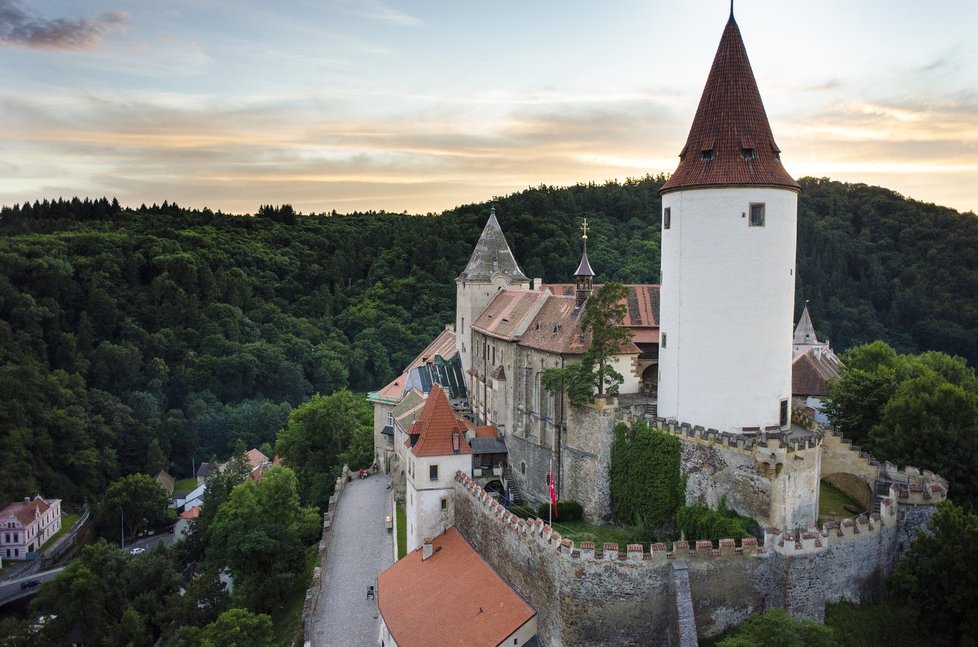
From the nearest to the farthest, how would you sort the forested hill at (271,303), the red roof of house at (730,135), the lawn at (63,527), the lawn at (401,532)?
the red roof of house at (730,135)
the lawn at (401,532)
the lawn at (63,527)
the forested hill at (271,303)

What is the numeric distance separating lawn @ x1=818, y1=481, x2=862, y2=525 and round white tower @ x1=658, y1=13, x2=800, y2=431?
3924 millimetres

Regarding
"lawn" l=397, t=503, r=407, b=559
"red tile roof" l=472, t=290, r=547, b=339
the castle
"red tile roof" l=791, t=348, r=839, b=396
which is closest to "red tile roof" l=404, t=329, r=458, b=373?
"red tile roof" l=472, t=290, r=547, b=339

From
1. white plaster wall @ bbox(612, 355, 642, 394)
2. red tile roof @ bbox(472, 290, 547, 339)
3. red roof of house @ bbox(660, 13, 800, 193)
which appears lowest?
white plaster wall @ bbox(612, 355, 642, 394)

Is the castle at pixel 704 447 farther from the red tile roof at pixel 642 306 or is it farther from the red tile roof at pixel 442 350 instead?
the red tile roof at pixel 442 350

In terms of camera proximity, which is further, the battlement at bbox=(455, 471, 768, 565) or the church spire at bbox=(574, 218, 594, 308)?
the church spire at bbox=(574, 218, 594, 308)

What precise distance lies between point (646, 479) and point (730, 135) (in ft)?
45.5

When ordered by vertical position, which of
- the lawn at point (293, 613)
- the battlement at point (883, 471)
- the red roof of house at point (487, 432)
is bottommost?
the lawn at point (293, 613)

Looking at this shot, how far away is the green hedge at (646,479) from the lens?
92.6 ft

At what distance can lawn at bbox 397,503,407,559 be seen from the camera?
120ft

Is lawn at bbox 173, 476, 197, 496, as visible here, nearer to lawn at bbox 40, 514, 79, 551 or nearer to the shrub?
lawn at bbox 40, 514, 79, 551

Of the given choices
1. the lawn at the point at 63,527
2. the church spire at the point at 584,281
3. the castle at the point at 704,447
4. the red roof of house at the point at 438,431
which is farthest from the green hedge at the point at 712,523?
the lawn at the point at 63,527

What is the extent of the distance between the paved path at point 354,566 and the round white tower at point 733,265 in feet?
53.6

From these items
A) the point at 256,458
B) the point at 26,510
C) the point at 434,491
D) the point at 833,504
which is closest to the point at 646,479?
the point at 833,504

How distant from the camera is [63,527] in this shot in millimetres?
66438
